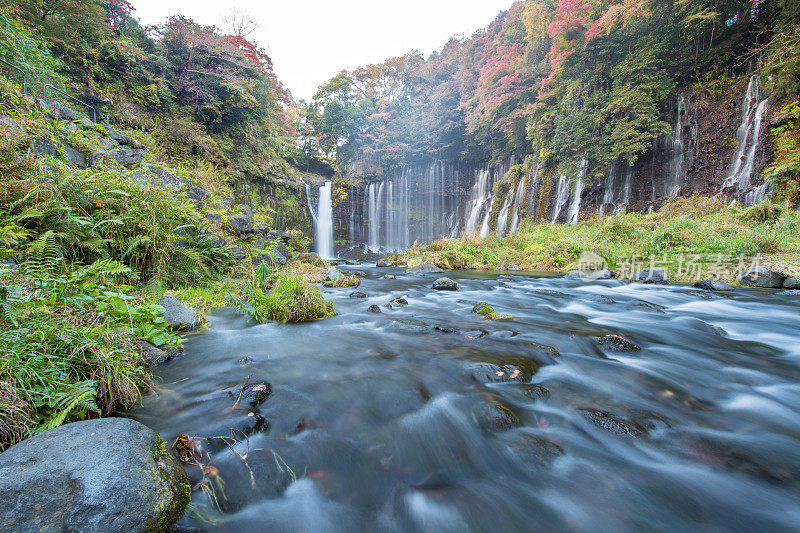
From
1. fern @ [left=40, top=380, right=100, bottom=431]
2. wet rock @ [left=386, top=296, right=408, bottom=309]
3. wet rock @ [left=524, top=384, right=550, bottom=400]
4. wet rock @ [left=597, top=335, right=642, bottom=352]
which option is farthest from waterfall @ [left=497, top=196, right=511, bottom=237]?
fern @ [left=40, top=380, right=100, bottom=431]

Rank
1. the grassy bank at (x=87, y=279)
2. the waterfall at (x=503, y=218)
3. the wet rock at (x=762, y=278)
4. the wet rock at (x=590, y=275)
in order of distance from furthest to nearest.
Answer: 1. the waterfall at (x=503, y=218)
2. the wet rock at (x=590, y=275)
3. the wet rock at (x=762, y=278)
4. the grassy bank at (x=87, y=279)

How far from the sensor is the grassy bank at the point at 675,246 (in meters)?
6.89

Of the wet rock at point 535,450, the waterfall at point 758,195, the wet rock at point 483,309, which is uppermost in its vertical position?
the waterfall at point 758,195

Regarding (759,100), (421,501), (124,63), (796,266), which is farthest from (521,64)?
(421,501)

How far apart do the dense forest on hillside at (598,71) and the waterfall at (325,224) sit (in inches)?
283

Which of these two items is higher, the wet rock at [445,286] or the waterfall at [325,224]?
the waterfall at [325,224]

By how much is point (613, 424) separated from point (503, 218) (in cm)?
1888

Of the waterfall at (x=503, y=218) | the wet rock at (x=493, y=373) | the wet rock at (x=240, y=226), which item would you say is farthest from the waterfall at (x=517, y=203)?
the wet rock at (x=493, y=373)

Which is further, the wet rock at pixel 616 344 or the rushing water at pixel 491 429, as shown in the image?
the wet rock at pixel 616 344

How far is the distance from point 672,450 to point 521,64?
2125 centimetres

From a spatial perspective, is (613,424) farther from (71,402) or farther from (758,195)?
(758,195)

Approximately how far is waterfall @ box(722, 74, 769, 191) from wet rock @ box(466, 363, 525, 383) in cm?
1423

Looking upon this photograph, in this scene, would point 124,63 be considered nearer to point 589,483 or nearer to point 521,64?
point 589,483

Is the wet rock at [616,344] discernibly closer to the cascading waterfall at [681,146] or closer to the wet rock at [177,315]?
the wet rock at [177,315]
